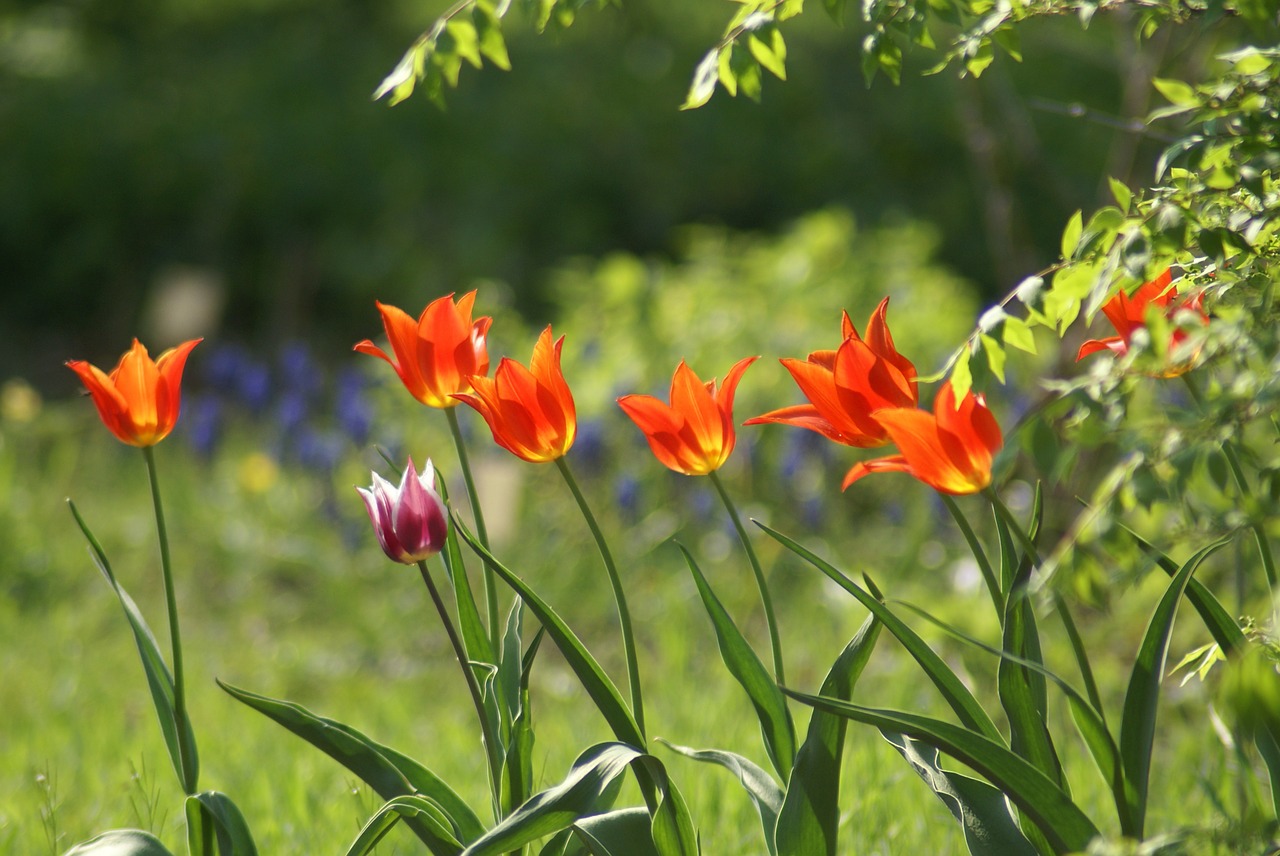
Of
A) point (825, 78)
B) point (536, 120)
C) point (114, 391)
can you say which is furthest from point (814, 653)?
point (825, 78)

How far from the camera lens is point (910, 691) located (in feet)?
9.31

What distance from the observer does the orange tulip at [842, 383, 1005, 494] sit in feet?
3.84

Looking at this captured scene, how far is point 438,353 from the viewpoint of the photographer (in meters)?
1.44

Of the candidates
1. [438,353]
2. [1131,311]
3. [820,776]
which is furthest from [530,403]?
[1131,311]

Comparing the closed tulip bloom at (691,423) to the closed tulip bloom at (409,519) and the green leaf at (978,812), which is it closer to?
the closed tulip bloom at (409,519)

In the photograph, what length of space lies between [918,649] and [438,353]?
2.05ft

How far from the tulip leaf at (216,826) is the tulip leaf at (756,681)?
58cm

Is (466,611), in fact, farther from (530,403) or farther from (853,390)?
(853,390)

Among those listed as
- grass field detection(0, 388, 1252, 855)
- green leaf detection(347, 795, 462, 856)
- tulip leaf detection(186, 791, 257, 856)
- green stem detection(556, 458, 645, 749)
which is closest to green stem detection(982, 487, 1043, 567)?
green stem detection(556, 458, 645, 749)

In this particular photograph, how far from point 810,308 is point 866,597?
3.16 metres

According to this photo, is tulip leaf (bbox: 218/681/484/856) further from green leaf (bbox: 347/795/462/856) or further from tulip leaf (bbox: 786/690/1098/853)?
tulip leaf (bbox: 786/690/1098/853)

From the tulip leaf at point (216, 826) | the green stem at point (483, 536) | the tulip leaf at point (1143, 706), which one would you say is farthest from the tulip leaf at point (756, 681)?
the tulip leaf at point (216, 826)

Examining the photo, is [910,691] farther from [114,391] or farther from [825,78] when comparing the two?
[825,78]

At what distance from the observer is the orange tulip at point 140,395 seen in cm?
145
